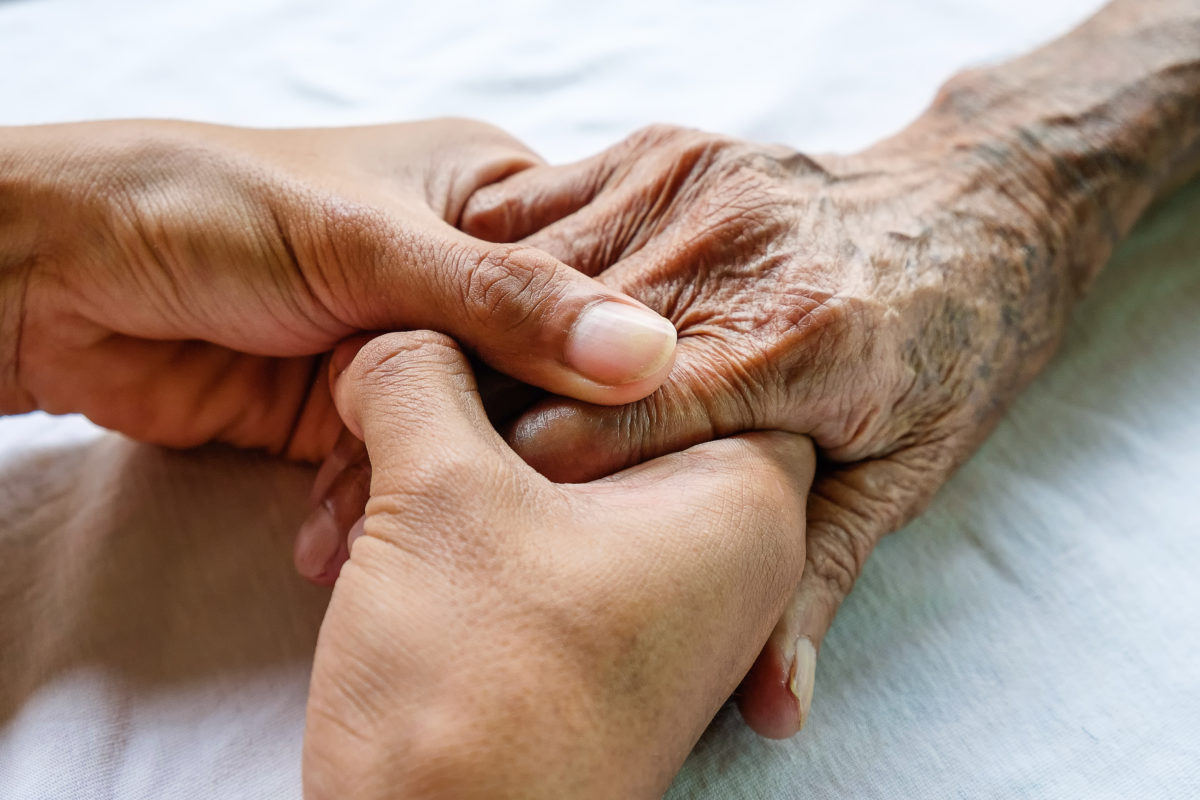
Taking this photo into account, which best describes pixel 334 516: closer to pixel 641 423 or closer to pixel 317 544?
pixel 317 544

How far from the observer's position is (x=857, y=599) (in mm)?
973

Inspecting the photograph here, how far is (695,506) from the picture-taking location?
0.76 m

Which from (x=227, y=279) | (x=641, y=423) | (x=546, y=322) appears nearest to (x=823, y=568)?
(x=641, y=423)

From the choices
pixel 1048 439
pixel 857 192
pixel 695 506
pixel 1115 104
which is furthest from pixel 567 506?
pixel 1115 104

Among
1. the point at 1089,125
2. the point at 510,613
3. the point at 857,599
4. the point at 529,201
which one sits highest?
the point at 1089,125

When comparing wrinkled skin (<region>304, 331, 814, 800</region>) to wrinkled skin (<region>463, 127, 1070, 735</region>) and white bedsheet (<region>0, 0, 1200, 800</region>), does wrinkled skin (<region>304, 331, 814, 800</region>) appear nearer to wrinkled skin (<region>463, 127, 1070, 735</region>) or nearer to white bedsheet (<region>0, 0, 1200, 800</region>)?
wrinkled skin (<region>463, 127, 1070, 735</region>)

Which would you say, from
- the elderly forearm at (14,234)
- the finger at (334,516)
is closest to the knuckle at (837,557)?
the finger at (334,516)

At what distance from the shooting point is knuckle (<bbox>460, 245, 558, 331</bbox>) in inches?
31.1

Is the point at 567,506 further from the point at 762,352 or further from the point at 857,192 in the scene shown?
the point at 857,192

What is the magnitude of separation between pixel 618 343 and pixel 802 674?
15.5 inches

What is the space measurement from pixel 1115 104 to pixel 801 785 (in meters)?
1.13

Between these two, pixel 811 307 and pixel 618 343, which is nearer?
pixel 618 343

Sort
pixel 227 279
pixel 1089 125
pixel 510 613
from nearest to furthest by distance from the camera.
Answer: pixel 510 613 → pixel 227 279 → pixel 1089 125

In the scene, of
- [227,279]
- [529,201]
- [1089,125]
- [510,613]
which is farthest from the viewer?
[1089,125]
